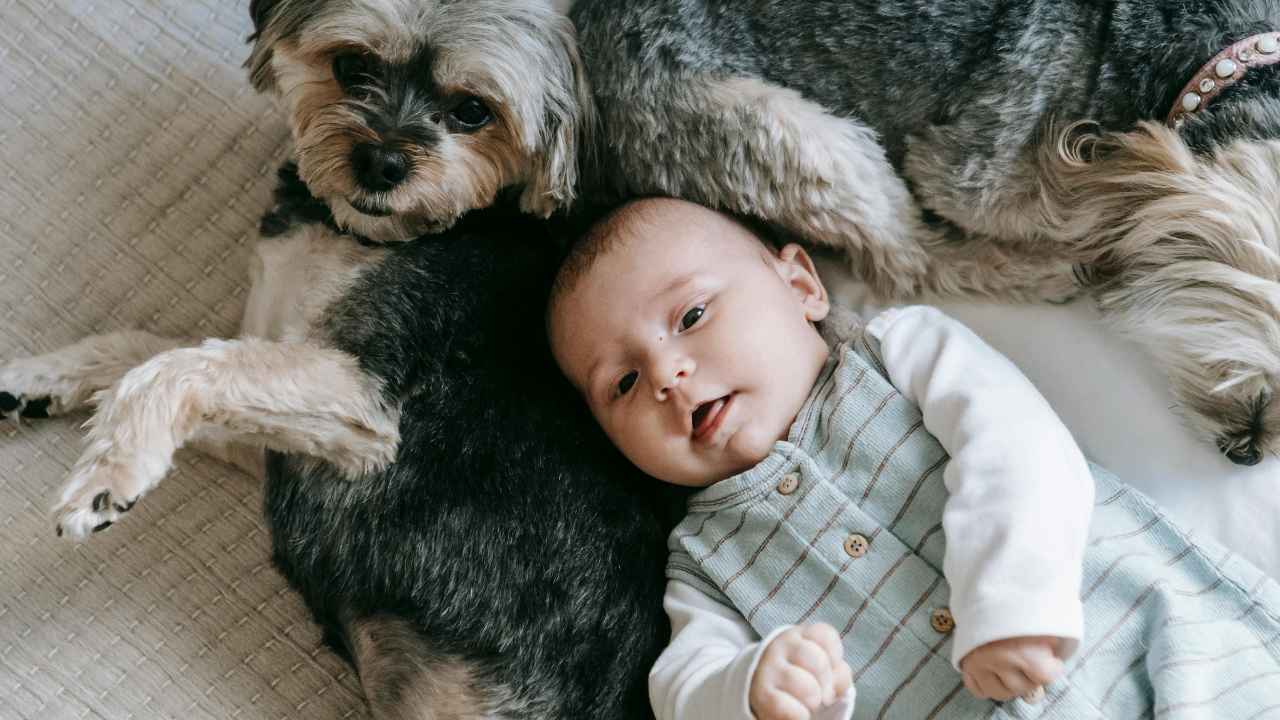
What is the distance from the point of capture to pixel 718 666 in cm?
→ 137

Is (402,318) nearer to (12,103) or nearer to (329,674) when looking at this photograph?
(329,674)

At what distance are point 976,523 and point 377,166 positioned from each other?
3.14 feet

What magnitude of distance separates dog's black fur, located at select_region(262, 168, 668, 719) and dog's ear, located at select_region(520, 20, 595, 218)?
0.18 meters

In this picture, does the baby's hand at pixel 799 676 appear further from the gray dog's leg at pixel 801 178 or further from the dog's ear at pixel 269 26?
the dog's ear at pixel 269 26

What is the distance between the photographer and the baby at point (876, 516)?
1.26 metres

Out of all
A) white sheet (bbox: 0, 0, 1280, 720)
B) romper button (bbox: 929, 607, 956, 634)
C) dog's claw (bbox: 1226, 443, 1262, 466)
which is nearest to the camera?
romper button (bbox: 929, 607, 956, 634)

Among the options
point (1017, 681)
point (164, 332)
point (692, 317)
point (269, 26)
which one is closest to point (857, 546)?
point (1017, 681)

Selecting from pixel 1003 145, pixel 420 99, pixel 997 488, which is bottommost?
pixel 997 488

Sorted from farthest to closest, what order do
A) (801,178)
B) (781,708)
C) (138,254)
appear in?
1. (138,254)
2. (801,178)
3. (781,708)

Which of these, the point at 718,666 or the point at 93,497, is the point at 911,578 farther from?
the point at 93,497

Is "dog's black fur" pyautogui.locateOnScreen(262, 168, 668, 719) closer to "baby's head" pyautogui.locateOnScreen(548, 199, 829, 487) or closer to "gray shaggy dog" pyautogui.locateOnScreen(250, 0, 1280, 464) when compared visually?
"baby's head" pyautogui.locateOnScreen(548, 199, 829, 487)

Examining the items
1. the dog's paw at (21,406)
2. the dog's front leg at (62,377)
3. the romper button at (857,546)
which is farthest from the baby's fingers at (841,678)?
the dog's paw at (21,406)

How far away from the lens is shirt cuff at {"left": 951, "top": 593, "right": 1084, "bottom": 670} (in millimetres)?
1189

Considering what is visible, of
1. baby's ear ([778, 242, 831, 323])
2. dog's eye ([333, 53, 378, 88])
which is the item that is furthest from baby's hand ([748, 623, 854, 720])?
dog's eye ([333, 53, 378, 88])
